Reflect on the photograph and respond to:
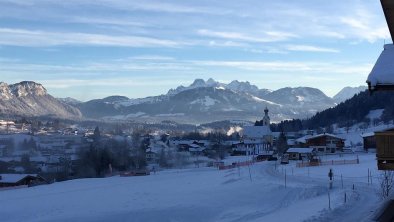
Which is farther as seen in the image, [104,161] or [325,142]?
[325,142]

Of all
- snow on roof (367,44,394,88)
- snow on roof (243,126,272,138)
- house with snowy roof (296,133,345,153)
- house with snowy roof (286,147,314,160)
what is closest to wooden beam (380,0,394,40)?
snow on roof (367,44,394,88)

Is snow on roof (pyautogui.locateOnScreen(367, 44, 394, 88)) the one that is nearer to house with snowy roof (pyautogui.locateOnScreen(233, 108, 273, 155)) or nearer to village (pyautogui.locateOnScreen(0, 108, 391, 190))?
village (pyautogui.locateOnScreen(0, 108, 391, 190))

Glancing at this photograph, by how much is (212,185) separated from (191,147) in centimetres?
11265

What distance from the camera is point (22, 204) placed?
4353cm

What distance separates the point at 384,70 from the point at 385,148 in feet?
8.01

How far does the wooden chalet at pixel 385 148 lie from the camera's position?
1306 centimetres

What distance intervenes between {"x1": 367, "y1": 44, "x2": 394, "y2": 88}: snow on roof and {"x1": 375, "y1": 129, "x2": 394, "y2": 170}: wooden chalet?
1.97m

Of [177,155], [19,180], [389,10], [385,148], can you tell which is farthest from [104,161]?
[389,10]

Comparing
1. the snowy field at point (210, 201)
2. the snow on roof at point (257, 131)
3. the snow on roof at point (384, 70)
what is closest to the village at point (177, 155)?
the snow on roof at point (257, 131)

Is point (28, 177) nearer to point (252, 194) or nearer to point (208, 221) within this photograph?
point (252, 194)

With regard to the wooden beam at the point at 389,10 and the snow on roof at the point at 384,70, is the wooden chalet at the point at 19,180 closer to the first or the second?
the snow on roof at the point at 384,70

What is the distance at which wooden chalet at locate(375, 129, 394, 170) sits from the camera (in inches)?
514

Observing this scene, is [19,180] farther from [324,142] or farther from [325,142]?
[325,142]

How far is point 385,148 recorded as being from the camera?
13164 mm
